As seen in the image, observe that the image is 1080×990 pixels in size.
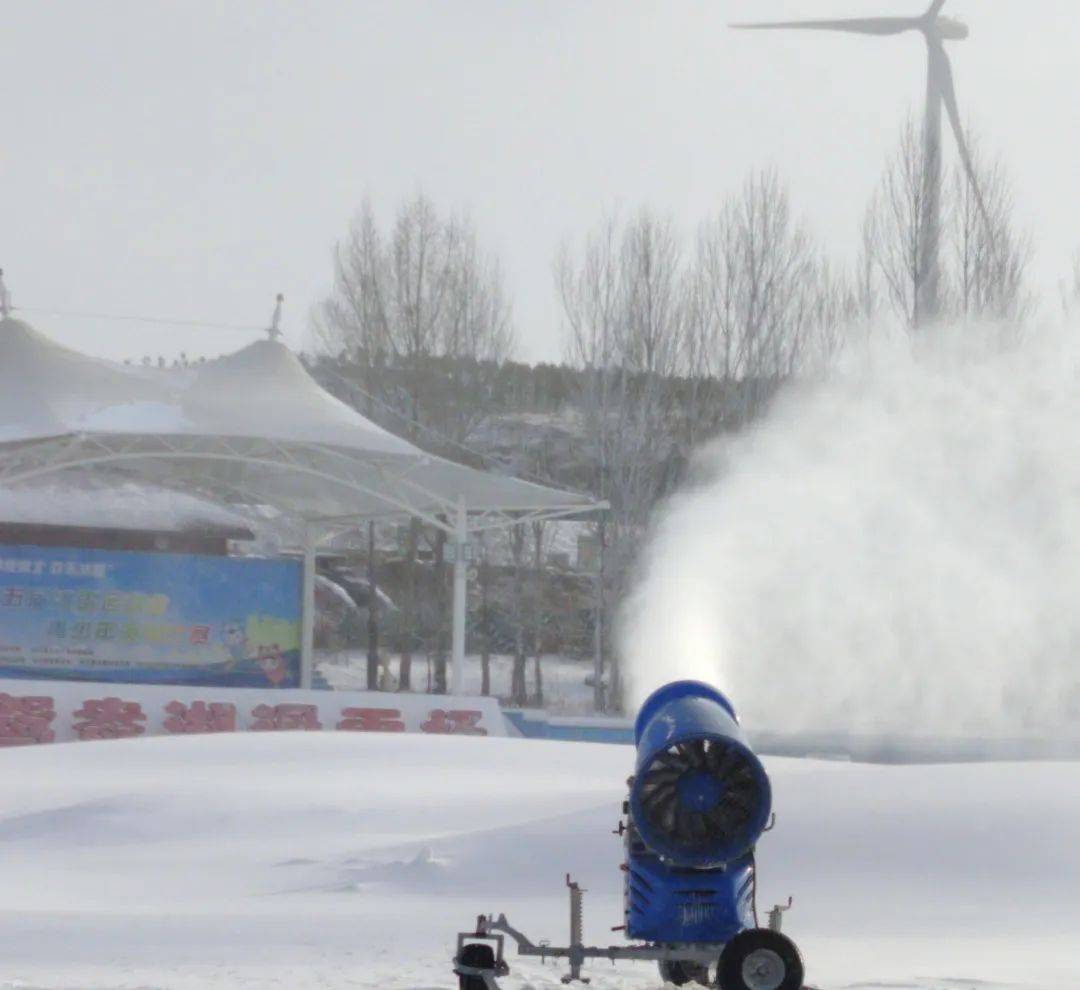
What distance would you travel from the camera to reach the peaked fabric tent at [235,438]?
26.7 meters

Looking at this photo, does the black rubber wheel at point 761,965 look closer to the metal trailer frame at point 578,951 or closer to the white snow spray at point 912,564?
the metal trailer frame at point 578,951

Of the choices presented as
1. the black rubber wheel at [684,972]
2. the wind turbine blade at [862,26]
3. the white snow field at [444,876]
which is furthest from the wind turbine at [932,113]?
the black rubber wheel at [684,972]

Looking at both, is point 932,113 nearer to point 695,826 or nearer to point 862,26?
point 862,26

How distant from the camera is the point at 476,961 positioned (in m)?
8.42

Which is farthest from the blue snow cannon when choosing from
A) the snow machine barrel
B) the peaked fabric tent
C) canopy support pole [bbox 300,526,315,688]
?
canopy support pole [bbox 300,526,315,688]

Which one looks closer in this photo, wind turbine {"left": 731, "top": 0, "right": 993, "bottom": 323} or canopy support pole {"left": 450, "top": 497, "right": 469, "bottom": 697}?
canopy support pole {"left": 450, "top": 497, "right": 469, "bottom": 697}

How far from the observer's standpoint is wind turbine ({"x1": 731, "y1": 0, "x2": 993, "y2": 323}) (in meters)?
40.1

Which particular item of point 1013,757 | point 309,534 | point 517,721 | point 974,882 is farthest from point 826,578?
point 974,882

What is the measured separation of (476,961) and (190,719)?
17.8 meters

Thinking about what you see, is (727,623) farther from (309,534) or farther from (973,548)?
(309,534)

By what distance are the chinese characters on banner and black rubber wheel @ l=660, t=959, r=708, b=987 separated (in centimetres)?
1612

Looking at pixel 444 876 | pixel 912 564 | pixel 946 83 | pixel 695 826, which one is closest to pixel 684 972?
pixel 695 826

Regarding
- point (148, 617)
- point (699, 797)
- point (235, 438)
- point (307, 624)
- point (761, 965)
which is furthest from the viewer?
point (307, 624)

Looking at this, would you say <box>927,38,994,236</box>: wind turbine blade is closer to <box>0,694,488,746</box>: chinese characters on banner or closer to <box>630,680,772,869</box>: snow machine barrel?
<box>0,694,488,746</box>: chinese characters on banner
